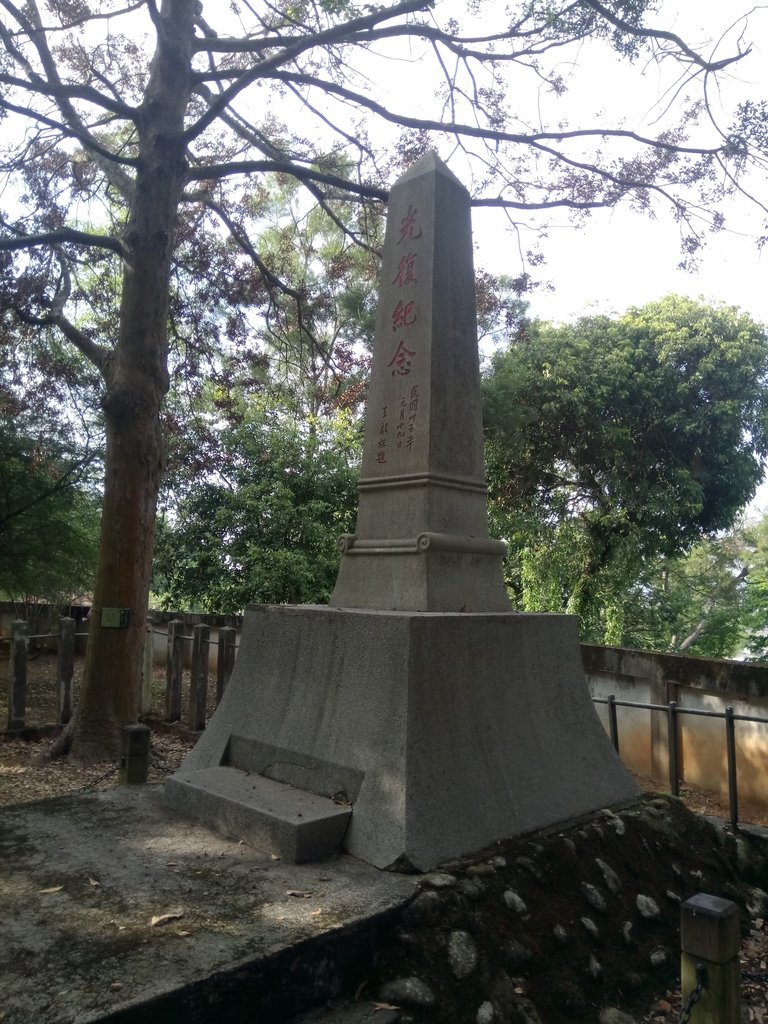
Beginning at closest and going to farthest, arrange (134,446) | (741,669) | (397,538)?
(397,538), (741,669), (134,446)

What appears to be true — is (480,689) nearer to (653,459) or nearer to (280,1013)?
(280,1013)

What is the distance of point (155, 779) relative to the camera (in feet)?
19.4

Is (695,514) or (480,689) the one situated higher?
(695,514)

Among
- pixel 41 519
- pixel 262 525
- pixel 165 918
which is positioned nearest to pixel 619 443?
pixel 262 525

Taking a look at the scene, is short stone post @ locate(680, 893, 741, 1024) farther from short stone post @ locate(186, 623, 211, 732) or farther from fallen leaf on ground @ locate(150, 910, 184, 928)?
short stone post @ locate(186, 623, 211, 732)

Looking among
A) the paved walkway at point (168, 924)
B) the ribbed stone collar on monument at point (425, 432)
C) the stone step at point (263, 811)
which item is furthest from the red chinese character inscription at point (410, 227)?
the paved walkway at point (168, 924)

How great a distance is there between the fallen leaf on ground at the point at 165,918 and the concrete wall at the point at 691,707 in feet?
14.5

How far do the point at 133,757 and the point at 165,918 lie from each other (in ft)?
6.34

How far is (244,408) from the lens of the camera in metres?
14.4

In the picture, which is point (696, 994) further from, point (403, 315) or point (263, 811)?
point (403, 315)

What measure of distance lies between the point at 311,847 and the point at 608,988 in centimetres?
130

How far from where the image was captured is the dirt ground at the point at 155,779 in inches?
128

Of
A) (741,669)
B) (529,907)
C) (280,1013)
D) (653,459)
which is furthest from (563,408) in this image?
(280,1013)

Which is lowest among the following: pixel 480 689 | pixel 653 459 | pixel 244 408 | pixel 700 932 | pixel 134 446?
pixel 700 932
